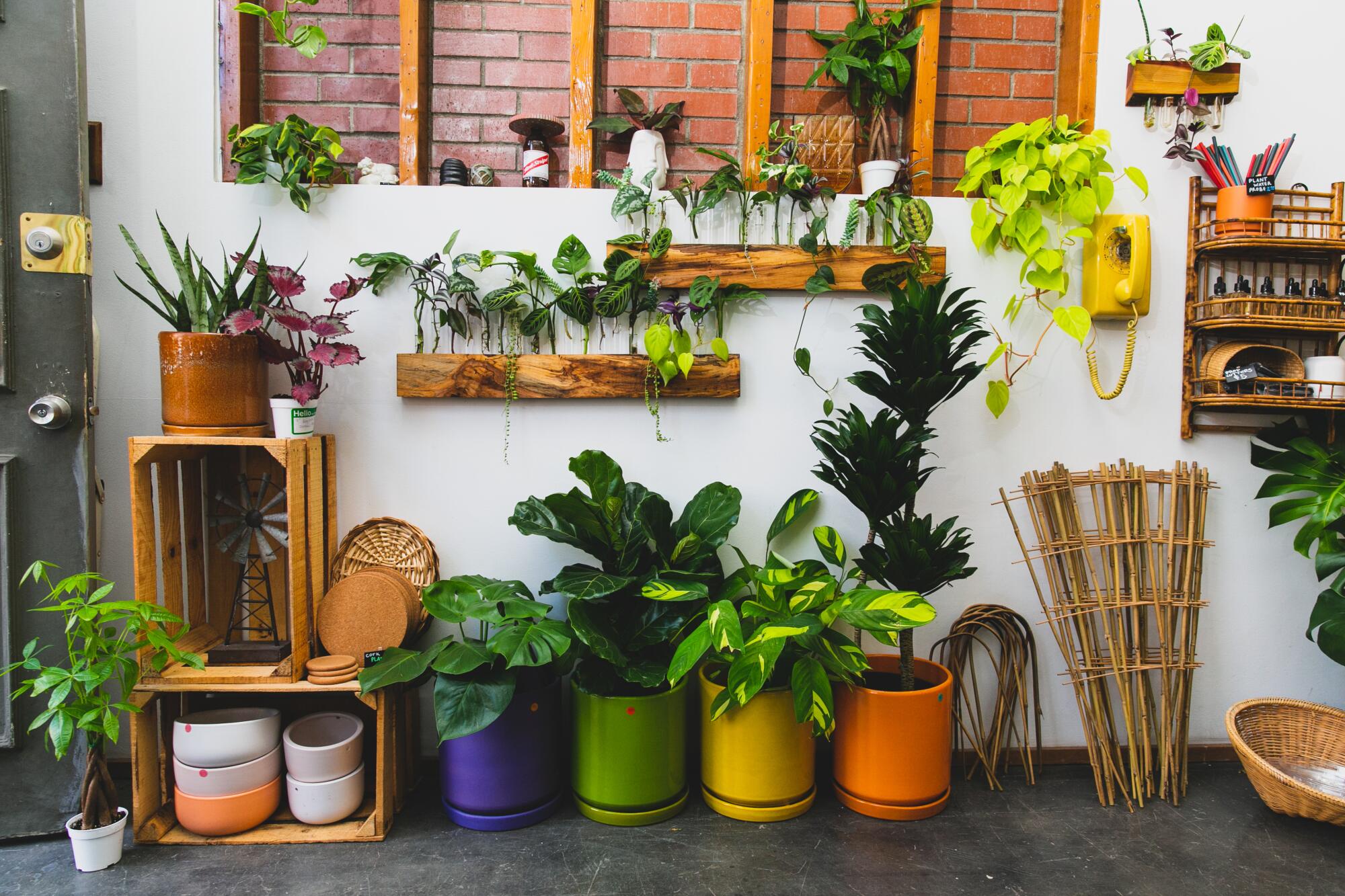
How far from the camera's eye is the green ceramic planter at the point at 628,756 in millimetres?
1972

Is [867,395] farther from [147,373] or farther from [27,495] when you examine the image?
[27,495]

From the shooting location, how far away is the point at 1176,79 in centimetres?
229

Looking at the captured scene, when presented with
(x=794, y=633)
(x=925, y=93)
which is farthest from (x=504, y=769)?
(x=925, y=93)

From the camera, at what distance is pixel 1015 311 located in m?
2.32

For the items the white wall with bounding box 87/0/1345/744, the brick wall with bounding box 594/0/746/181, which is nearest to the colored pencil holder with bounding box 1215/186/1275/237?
the white wall with bounding box 87/0/1345/744

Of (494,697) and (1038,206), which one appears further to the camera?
(1038,206)

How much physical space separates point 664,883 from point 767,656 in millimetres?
561

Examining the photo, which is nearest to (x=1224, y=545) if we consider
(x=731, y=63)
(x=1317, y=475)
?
(x=1317, y=475)

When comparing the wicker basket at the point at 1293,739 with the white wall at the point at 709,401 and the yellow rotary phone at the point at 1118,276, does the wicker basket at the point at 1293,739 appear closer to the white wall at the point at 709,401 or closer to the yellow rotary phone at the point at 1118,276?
the white wall at the point at 709,401

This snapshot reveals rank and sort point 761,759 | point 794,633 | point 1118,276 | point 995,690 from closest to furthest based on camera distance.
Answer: point 794,633, point 761,759, point 1118,276, point 995,690

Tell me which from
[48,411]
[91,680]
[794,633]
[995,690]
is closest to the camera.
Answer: [91,680]

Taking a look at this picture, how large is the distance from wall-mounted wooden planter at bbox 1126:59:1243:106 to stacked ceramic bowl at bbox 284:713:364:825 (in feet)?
9.32

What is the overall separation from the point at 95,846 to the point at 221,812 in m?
0.25

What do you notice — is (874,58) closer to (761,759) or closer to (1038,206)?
(1038,206)
